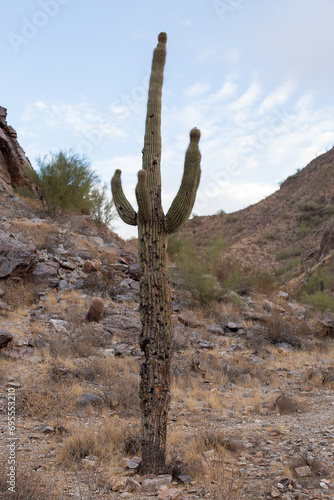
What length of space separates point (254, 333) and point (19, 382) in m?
6.89

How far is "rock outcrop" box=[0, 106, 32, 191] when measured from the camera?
18.8 metres

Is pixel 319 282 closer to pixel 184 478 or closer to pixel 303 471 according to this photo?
pixel 303 471

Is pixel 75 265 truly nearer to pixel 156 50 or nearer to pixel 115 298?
pixel 115 298

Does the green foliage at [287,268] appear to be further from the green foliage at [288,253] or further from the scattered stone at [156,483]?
the scattered stone at [156,483]

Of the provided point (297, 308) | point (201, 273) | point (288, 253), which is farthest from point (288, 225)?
point (201, 273)

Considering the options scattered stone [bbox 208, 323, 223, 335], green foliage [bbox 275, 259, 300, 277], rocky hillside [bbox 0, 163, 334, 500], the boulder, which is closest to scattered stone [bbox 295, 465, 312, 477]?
rocky hillside [bbox 0, 163, 334, 500]

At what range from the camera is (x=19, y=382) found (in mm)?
6676

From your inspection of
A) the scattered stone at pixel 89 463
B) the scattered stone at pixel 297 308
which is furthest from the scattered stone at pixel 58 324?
the scattered stone at pixel 297 308

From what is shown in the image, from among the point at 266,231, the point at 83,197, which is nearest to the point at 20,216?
the point at 83,197

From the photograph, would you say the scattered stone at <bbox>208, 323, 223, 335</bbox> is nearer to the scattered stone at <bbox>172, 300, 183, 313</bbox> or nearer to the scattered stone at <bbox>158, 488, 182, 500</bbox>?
the scattered stone at <bbox>172, 300, 183, 313</bbox>

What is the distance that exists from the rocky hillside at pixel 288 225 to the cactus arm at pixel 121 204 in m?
22.7

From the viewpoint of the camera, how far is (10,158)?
19.2 meters

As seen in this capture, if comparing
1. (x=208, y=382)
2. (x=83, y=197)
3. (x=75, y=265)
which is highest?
(x=83, y=197)

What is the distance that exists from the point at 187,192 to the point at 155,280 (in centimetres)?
115
